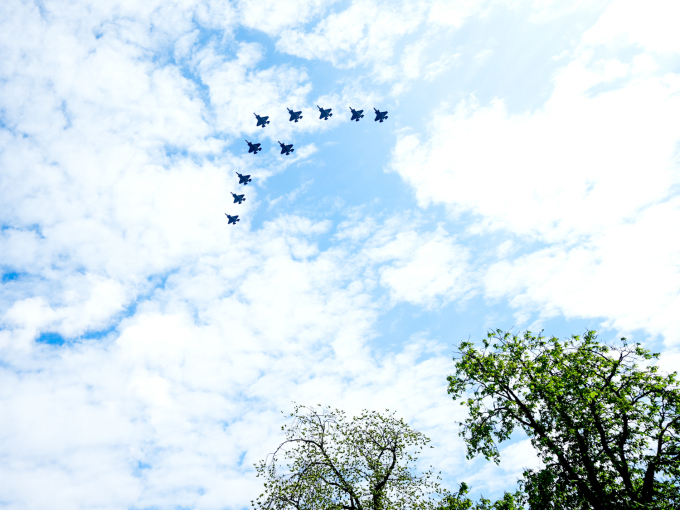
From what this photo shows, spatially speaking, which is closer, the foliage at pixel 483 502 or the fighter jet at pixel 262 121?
the foliage at pixel 483 502

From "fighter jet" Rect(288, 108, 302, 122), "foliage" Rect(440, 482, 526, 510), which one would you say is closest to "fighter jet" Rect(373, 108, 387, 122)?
"fighter jet" Rect(288, 108, 302, 122)

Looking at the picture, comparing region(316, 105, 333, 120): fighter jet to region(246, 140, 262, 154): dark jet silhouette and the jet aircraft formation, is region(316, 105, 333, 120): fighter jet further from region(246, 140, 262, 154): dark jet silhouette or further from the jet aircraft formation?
region(246, 140, 262, 154): dark jet silhouette

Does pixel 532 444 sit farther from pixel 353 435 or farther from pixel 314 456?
pixel 314 456

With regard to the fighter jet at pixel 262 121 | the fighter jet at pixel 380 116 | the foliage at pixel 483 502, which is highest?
the fighter jet at pixel 262 121

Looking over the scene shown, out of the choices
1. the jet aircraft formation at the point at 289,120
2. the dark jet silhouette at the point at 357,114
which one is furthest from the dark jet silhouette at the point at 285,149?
the dark jet silhouette at the point at 357,114

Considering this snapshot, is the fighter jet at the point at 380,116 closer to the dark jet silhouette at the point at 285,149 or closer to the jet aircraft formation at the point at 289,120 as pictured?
the jet aircraft formation at the point at 289,120

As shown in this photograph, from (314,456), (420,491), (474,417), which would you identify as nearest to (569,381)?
(474,417)

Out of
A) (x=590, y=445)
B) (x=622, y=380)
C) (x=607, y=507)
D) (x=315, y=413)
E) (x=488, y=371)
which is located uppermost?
(x=315, y=413)

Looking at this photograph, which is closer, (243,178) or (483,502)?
(483,502)

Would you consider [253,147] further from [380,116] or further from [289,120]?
[380,116]

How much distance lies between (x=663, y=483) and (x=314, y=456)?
60.8 ft

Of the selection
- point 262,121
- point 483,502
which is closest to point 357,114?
point 262,121

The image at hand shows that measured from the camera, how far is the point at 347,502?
24.3m

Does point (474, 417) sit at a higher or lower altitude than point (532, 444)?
higher
